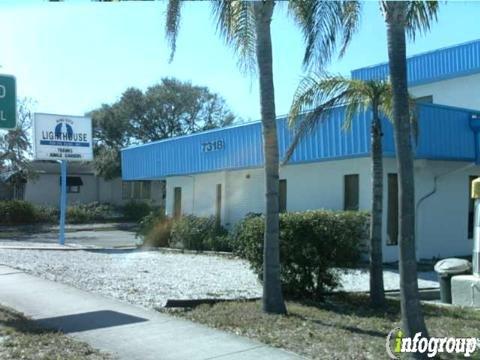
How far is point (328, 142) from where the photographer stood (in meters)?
16.3

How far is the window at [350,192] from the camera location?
1728 centimetres

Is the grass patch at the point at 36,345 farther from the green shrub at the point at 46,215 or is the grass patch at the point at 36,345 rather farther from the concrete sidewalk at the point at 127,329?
the green shrub at the point at 46,215

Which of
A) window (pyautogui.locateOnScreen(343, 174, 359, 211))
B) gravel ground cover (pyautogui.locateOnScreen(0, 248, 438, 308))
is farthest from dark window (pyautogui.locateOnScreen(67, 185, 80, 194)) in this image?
window (pyautogui.locateOnScreen(343, 174, 359, 211))

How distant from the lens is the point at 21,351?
6961 mm

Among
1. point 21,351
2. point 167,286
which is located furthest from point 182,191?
point 21,351

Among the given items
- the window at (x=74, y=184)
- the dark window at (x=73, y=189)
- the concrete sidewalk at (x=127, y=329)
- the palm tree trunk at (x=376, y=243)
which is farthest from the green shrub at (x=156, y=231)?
the dark window at (x=73, y=189)

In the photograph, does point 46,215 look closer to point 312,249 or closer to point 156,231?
point 156,231

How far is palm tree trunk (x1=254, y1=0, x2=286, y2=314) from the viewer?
8.75 metres

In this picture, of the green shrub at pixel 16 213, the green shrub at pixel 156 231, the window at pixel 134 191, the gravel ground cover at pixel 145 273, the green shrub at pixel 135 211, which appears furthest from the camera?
the window at pixel 134 191

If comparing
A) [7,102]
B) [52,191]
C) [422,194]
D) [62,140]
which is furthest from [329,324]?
A: [52,191]

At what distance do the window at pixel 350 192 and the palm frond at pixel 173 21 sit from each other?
356 inches

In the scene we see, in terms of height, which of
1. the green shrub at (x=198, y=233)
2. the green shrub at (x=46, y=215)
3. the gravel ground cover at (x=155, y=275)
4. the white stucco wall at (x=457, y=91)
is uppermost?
the white stucco wall at (x=457, y=91)

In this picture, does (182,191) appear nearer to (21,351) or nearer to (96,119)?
(21,351)

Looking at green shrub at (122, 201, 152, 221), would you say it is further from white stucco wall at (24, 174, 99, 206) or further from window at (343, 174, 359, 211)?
window at (343, 174, 359, 211)
